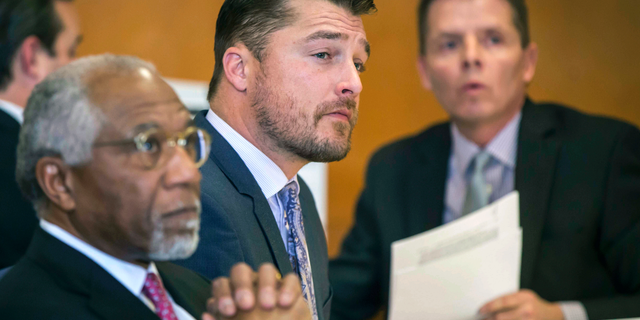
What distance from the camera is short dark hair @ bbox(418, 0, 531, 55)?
5.33 ft

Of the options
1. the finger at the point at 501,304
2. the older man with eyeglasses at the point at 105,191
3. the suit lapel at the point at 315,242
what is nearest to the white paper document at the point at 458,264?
the finger at the point at 501,304

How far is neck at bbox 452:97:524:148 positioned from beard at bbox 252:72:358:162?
3.36ft

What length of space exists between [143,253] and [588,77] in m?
2.81

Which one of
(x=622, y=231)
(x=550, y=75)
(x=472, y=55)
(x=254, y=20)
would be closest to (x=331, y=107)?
(x=254, y=20)

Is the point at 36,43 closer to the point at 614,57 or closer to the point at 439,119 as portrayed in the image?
the point at 439,119

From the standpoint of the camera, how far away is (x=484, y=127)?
1658 millimetres

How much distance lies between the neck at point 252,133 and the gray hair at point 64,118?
0.57 ft

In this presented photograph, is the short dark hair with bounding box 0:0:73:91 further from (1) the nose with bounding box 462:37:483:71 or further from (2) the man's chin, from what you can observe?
(2) the man's chin

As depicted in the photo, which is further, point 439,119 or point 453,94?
point 439,119

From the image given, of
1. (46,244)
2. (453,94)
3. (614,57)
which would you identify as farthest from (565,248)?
(614,57)

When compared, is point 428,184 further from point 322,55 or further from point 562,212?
point 322,55

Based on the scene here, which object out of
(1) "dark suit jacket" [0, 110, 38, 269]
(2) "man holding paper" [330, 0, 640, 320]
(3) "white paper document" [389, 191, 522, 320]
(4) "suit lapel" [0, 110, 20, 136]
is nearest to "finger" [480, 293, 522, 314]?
(3) "white paper document" [389, 191, 522, 320]

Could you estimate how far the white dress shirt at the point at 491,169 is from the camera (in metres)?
1.65

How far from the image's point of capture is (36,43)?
151 centimetres
